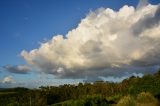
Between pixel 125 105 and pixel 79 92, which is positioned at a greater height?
pixel 79 92

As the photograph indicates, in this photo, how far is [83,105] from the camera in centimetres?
6825

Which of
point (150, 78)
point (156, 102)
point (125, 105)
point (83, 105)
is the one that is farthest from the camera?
point (150, 78)

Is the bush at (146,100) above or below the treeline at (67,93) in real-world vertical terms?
below

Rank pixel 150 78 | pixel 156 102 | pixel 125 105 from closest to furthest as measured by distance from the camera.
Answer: pixel 125 105
pixel 156 102
pixel 150 78

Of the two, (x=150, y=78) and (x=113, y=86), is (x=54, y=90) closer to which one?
(x=113, y=86)

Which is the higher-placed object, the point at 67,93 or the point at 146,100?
the point at 67,93

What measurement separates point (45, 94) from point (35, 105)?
20672 mm

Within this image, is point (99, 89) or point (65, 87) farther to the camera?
point (65, 87)

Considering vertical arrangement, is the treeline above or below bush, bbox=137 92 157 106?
above

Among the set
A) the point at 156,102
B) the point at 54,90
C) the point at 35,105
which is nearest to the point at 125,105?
the point at 156,102

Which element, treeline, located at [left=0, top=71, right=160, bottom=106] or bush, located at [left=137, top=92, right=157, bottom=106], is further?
treeline, located at [left=0, top=71, right=160, bottom=106]

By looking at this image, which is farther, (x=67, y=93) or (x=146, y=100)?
(x=67, y=93)

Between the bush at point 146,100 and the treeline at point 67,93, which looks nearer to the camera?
the bush at point 146,100

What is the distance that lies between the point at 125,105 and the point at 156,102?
10.4 m
